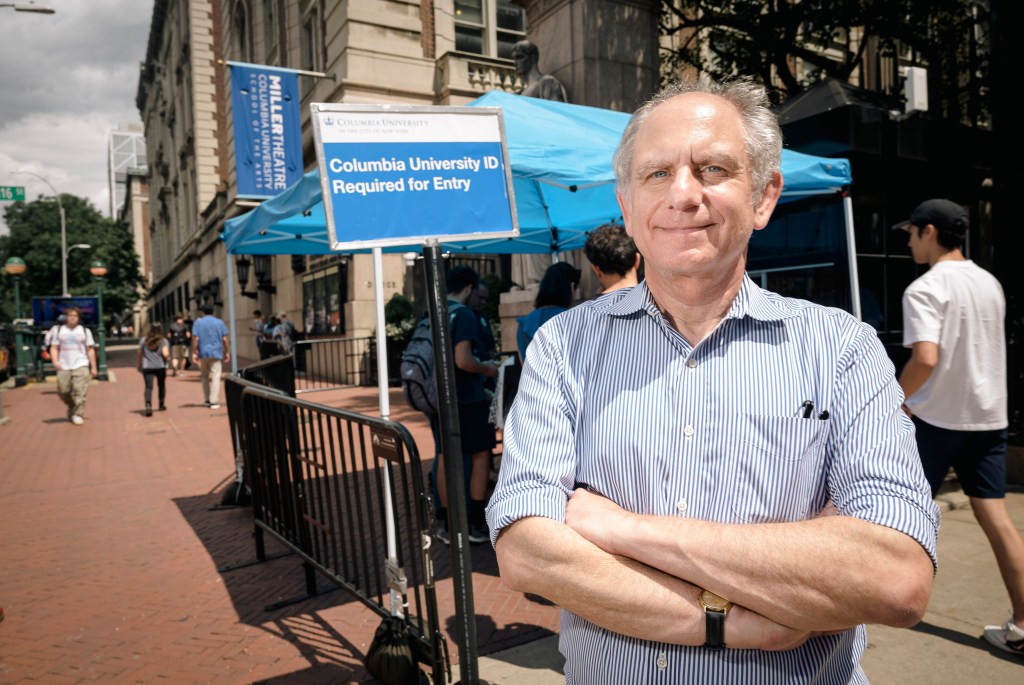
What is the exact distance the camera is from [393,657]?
3.06 metres

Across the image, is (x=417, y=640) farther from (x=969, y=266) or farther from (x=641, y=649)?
(x=969, y=266)

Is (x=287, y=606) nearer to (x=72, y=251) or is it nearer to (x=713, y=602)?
(x=713, y=602)

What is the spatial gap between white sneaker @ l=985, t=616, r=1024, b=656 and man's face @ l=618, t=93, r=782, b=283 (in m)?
2.87

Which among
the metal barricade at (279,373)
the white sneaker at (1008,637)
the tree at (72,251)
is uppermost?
the tree at (72,251)

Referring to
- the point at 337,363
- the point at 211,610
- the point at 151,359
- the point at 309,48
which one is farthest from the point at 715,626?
the point at 309,48

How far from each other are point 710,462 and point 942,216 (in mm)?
2805

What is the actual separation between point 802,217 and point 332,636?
5578 millimetres

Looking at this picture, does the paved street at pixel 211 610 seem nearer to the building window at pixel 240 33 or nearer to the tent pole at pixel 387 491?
the tent pole at pixel 387 491

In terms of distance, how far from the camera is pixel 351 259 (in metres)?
16.8

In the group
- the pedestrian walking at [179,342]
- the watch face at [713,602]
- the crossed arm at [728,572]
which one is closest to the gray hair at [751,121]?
the crossed arm at [728,572]

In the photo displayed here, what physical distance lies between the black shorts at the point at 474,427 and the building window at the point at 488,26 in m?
15.5

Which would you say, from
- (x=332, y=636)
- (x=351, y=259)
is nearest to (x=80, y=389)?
(x=351, y=259)

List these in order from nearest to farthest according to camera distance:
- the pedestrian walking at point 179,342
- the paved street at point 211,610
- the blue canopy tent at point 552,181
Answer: the paved street at point 211,610
the blue canopy tent at point 552,181
the pedestrian walking at point 179,342

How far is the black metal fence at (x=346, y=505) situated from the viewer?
2.99 meters
